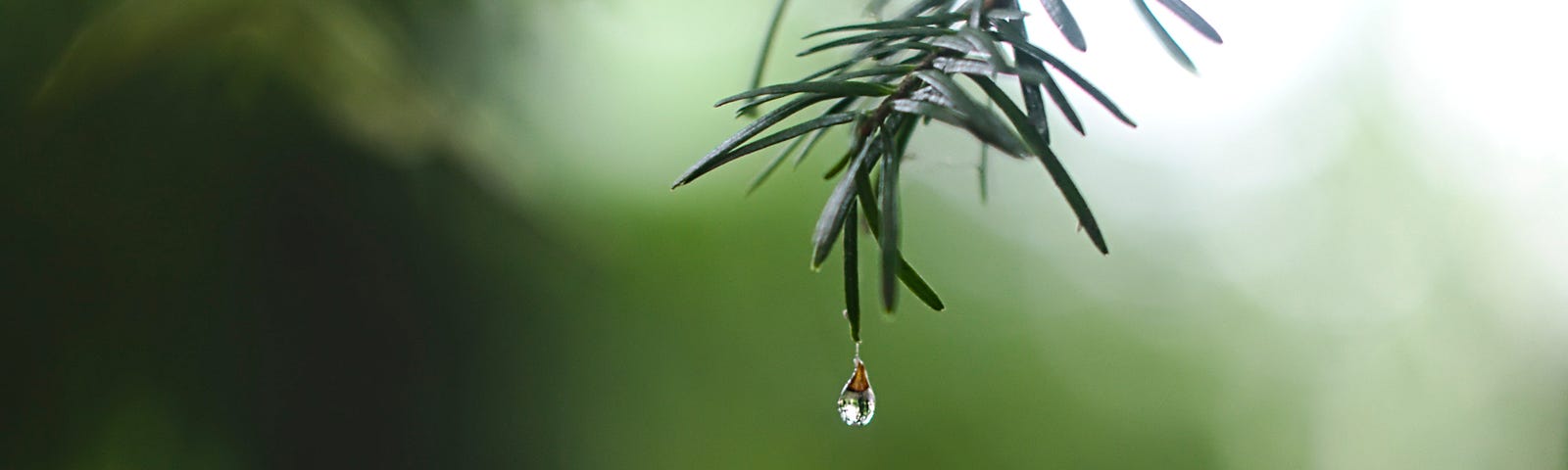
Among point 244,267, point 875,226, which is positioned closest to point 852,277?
point 875,226

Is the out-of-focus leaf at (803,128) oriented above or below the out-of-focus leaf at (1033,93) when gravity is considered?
below

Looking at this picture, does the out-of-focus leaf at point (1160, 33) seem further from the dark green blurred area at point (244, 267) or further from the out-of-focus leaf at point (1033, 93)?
the dark green blurred area at point (244, 267)

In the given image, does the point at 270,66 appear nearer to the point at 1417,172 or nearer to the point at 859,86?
the point at 859,86

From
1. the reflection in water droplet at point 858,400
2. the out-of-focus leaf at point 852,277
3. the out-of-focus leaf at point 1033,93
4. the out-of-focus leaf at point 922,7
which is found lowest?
the reflection in water droplet at point 858,400

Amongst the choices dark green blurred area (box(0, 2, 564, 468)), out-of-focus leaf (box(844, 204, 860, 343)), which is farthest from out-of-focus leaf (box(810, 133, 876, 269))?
dark green blurred area (box(0, 2, 564, 468))

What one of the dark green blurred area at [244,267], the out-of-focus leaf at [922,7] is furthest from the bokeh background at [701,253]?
the out-of-focus leaf at [922,7]

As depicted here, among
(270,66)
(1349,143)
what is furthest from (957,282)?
(270,66)

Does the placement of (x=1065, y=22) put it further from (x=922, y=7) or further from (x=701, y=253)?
(x=701, y=253)
